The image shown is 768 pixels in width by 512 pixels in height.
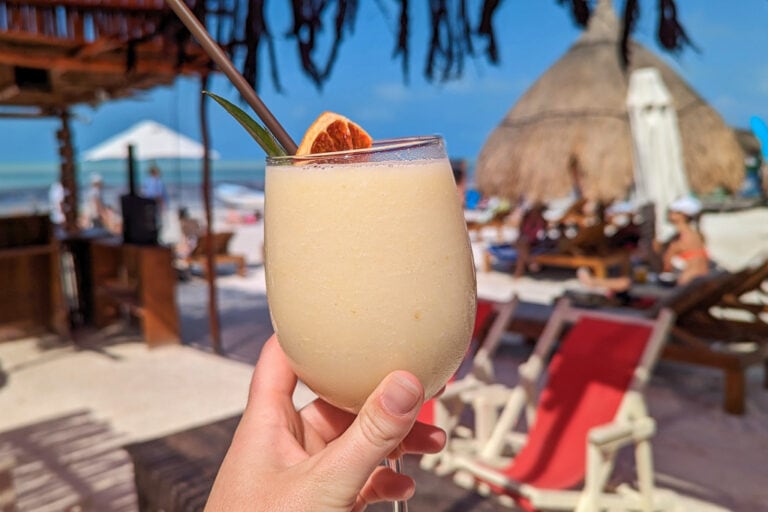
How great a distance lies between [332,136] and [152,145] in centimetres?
1079

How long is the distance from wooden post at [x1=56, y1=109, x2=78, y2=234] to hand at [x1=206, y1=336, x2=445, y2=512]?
8621 mm

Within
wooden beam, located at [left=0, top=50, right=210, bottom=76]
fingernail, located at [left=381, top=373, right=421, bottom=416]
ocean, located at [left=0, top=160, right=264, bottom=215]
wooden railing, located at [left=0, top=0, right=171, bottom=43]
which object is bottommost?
ocean, located at [left=0, top=160, right=264, bottom=215]

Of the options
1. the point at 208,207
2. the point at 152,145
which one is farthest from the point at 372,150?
the point at 152,145

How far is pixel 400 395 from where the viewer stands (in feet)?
2.45

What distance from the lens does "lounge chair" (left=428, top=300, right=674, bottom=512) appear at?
93.7 inches

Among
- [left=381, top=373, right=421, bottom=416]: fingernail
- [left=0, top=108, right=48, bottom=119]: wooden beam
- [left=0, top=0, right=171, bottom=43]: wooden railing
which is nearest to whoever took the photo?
[left=381, top=373, right=421, bottom=416]: fingernail

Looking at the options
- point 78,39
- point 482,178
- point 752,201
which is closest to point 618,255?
point 482,178

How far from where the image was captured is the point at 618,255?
28.4ft

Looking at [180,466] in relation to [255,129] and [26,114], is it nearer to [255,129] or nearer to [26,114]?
[255,129]

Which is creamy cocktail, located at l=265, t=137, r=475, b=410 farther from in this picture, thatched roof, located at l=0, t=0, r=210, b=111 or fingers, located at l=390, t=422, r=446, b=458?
thatched roof, located at l=0, t=0, r=210, b=111

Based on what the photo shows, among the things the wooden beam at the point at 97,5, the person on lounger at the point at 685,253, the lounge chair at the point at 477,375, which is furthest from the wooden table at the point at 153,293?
the person on lounger at the point at 685,253

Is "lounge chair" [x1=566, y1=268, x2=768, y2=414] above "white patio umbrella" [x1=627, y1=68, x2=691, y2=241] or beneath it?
beneath

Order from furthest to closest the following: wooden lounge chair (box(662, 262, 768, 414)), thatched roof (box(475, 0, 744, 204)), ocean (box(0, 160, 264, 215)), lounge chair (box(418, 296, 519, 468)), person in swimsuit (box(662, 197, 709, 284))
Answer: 1. ocean (box(0, 160, 264, 215))
2. thatched roof (box(475, 0, 744, 204))
3. person in swimsuit (box(662, 197, 709, 284))
4. wooden lounge chair (box(662, 262, 768, 414))
5. lounge chair (box(418, 296, 519, 468))

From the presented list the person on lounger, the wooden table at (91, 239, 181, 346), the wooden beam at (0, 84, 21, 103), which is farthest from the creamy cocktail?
the wooden beam at (0, 84, 21, 103)
